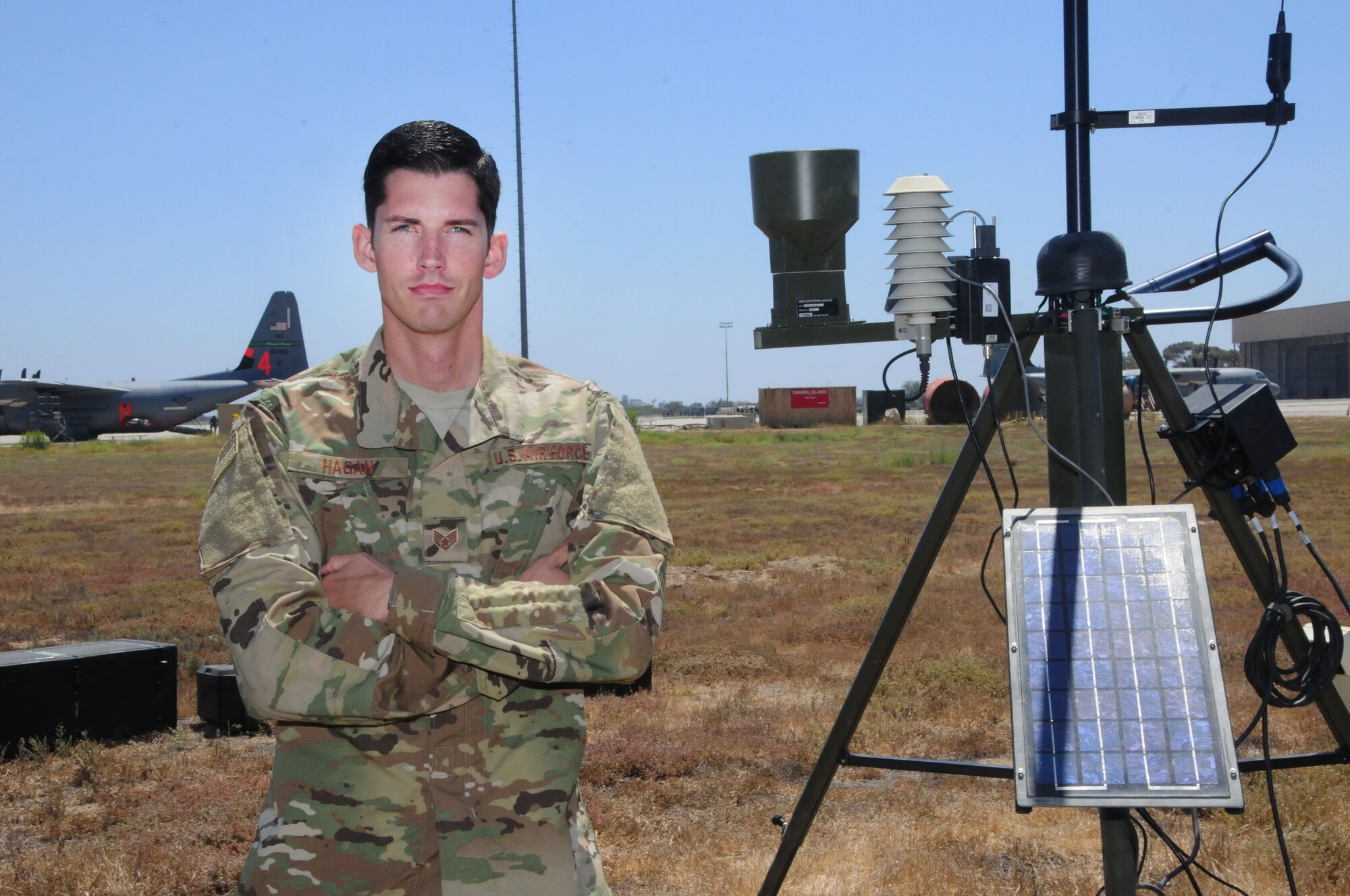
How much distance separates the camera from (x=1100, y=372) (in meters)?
2.48

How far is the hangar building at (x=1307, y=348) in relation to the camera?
277 ft

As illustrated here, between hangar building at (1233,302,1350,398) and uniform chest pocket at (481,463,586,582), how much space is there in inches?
3691

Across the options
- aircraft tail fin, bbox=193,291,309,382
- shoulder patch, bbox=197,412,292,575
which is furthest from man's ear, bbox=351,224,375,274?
aircraft tail fin, bbox=193,291,309,382

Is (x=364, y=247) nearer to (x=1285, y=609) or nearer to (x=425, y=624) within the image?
(x=425, y=624)

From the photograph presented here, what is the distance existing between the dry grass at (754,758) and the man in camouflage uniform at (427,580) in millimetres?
2282

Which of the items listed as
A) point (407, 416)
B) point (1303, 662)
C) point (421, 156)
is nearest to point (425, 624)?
point (407, 416)

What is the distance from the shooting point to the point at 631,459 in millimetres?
2377

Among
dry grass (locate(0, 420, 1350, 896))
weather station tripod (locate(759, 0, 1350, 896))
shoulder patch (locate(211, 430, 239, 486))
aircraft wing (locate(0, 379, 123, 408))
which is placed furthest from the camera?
aircraft wing (locate(0, 379, 123, 408))

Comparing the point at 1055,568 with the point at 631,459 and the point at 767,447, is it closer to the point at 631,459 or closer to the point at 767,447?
the point at 631,459

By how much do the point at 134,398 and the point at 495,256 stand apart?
56299 millimetres

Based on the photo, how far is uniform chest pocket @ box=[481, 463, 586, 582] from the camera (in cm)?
229

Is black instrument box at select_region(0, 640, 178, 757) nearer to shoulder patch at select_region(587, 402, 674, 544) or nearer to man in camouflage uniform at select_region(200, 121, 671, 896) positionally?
man in camouflage uniform at select_region(200, 121, 671, 896)

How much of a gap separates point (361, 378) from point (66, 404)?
2204 inches

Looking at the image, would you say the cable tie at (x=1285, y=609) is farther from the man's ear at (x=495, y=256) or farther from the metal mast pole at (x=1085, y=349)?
the man's ear at (x=495, y=256)
